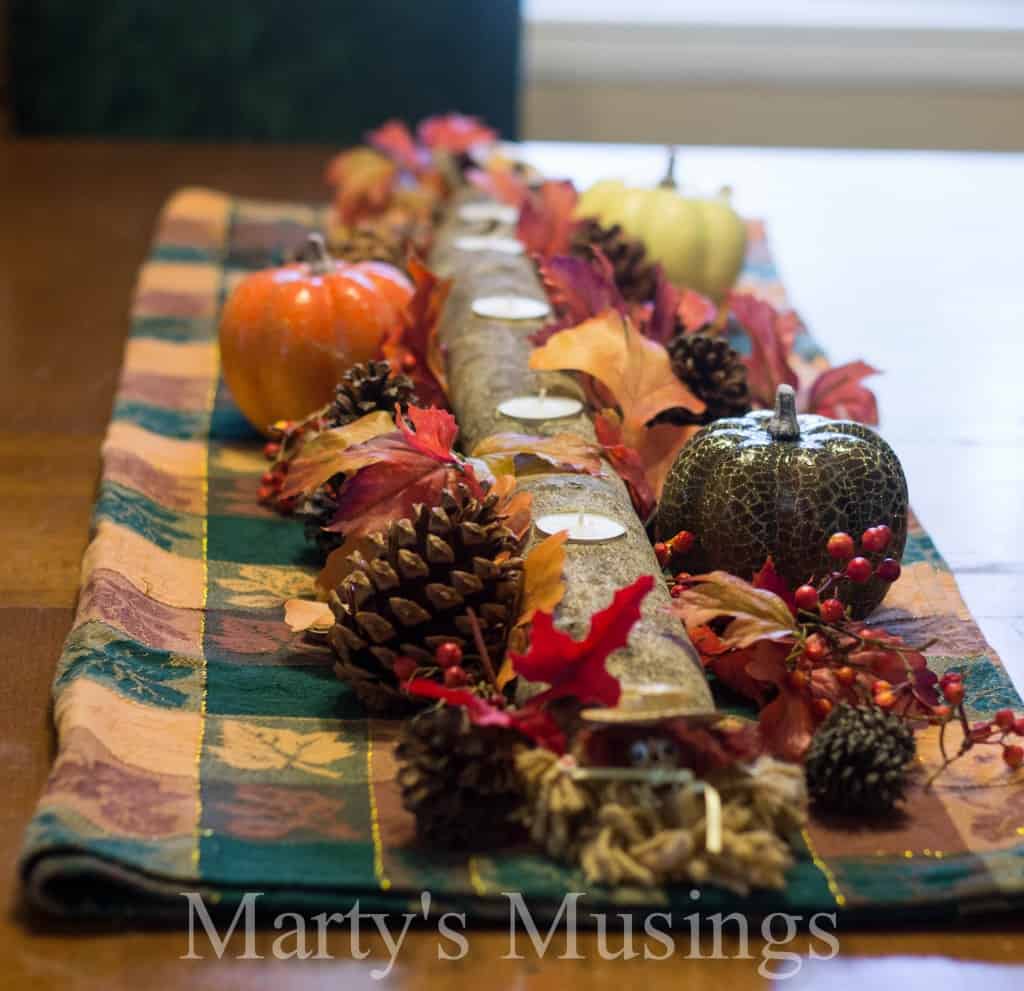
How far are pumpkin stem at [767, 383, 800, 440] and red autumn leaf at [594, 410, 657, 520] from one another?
114 mm

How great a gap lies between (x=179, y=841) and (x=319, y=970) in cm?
11

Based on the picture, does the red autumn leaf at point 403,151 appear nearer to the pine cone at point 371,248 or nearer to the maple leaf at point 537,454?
the pine cone at point 371,248

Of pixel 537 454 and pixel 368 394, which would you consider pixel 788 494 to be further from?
pixel 368 394

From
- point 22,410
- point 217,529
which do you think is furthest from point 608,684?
point 22,410

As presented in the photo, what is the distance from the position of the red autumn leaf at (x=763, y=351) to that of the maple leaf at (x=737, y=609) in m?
0.40

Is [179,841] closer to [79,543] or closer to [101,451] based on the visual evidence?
[79,543]

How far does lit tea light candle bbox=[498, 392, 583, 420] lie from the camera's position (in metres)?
1.16

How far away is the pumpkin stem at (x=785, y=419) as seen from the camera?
1.04 meters

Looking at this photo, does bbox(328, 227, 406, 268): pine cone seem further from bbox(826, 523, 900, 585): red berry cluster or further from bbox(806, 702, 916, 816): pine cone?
bbox(806, 702, 916, 816): pine cone

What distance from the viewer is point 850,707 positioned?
88cm

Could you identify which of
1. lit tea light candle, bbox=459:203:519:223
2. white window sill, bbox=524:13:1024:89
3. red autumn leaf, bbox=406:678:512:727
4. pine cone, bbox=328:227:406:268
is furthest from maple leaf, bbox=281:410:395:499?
white window sill, bbox=524:13:1024:89

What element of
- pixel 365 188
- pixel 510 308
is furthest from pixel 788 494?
pixel 365 188

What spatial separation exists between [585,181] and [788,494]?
4.33 feet

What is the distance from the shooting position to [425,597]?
910 mm
